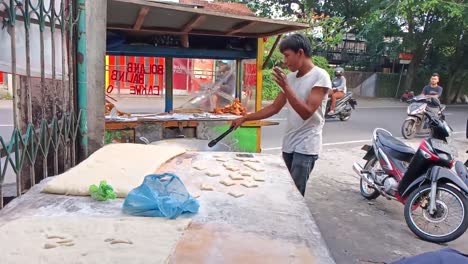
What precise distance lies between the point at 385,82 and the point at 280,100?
1931 cm

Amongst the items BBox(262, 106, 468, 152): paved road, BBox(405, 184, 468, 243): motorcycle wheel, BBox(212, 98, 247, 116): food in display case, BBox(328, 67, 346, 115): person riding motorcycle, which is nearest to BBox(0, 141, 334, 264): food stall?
BBox(405, 184, 468, 243): motorcycle wheel

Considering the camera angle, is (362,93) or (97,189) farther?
(362,93)

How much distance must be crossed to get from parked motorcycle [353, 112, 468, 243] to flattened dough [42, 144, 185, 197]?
221 cm

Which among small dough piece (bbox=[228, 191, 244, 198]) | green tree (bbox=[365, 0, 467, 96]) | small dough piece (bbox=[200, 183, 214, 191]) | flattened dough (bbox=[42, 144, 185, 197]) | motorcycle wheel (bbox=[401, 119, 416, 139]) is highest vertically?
green tree (bbox=[365, 0, 467, 96])

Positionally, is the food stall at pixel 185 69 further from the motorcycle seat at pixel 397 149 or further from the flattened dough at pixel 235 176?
the flattened dough at pixel 235 176

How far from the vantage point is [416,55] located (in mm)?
18922

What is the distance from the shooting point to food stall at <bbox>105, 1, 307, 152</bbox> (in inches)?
185

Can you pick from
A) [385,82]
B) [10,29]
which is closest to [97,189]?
[10,29]

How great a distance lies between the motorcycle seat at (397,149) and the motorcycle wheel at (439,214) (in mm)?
550

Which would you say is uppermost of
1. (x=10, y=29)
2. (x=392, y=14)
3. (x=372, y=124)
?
(x=392, y=14)

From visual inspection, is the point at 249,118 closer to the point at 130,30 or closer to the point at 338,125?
the point at 130,30

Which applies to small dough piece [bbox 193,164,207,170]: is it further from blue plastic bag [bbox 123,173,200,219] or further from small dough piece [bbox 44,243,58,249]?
small dough piece [bbox 44,243,58,249]

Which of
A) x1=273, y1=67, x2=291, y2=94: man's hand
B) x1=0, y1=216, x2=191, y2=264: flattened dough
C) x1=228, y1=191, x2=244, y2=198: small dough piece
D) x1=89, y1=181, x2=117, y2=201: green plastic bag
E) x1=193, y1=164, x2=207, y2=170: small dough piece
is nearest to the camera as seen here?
x1=0, y1=216, x2=191, y2=264: flattened dough

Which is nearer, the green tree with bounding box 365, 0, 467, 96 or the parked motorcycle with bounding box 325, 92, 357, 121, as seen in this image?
the parked motorcycle with bounding box 325, 92, 357, 121
